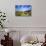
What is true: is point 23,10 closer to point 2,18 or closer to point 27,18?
point 27,18

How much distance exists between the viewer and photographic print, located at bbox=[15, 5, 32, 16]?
4.26m

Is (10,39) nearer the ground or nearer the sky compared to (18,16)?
nearer the ground

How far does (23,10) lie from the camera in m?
4.29

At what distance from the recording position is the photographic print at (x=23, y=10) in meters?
4.26

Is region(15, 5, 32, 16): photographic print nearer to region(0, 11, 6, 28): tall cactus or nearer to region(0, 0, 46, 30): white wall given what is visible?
region(0, 0, 46, 30): white wall

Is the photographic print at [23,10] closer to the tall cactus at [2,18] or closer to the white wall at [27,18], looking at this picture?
the white wall at [27,18]

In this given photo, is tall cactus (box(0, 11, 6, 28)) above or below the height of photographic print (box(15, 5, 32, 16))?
below

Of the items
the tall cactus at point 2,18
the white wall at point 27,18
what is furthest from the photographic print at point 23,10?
the tall cactus at point 2,18

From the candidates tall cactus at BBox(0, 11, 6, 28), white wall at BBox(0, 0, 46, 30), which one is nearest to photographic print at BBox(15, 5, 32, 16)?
white wall at BBox(0, 0, 46, 30)

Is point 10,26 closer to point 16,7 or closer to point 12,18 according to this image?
point 12,18

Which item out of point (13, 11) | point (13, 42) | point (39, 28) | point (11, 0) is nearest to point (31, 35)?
A: point (39, 28)

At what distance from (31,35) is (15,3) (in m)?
1.05

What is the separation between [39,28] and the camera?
4.32m

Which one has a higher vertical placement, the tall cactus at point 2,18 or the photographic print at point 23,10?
the photographic print at point 23,10
